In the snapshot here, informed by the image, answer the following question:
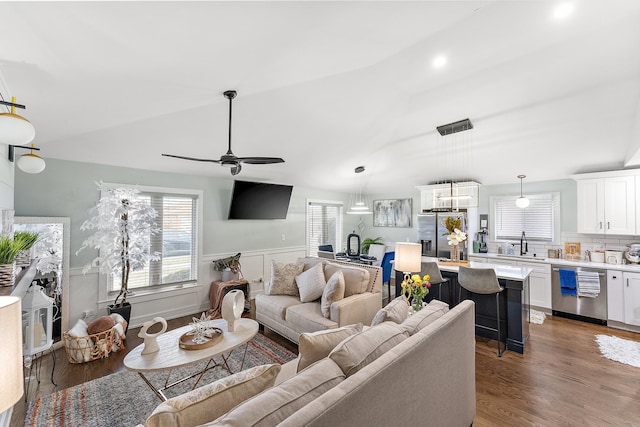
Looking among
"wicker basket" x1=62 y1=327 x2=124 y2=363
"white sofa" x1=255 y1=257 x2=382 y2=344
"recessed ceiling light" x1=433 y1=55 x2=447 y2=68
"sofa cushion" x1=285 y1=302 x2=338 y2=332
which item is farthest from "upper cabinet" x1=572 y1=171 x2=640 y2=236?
"wicker basket" x1=62 y1=327 x2=124 y2=363

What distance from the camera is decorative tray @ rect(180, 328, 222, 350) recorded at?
2.25 m

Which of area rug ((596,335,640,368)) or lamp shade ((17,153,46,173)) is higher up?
lamp shade ((17,153,46,173))

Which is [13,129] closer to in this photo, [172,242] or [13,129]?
[13,129]

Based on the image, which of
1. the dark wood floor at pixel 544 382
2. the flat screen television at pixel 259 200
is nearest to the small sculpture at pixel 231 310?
the dark wood floor at pixel 544 382

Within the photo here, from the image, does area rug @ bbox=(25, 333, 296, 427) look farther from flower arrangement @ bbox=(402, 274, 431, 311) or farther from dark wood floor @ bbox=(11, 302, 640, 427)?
flower arrangement @ bbox=(402, 274, 431, 311)

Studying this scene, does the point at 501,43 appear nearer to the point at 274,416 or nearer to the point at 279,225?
the point at 274,416

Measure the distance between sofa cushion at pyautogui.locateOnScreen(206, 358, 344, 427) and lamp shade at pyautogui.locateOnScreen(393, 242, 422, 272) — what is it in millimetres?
1823

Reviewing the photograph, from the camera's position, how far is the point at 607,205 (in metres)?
4.24

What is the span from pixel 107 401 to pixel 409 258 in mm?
3051

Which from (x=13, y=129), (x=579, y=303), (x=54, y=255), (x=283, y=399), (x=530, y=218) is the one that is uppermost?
(x=13, y=129)

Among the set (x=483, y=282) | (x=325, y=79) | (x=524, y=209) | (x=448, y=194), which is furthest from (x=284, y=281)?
(x=524, y=209)

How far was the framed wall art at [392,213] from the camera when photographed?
6.77 m

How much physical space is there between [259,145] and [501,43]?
2915mm

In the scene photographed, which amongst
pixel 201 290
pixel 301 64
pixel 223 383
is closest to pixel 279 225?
pixel 201 290
